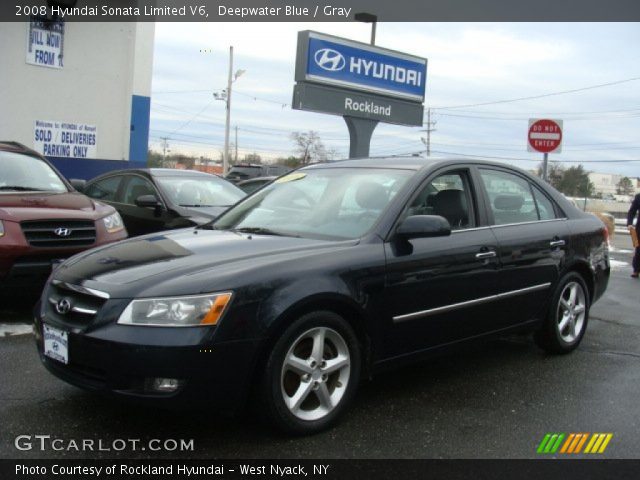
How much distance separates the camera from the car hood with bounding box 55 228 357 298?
10.4 ft

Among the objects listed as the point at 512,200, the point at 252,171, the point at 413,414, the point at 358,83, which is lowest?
the point at 413,414

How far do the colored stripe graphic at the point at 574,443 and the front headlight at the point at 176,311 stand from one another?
6.10 ft

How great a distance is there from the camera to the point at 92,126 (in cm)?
1370

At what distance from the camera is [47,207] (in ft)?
19.8

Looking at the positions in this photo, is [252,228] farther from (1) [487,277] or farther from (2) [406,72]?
(2) [406,72]

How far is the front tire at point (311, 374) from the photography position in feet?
10.6

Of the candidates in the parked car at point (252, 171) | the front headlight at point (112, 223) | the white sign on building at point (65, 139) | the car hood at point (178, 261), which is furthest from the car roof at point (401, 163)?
the parked car at point (252, 171)

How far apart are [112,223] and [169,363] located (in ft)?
12.5

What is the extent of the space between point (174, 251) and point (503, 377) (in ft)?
8.32

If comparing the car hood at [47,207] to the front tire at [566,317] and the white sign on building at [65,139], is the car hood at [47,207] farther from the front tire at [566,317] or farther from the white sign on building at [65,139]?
the white sign on building at [65,139]

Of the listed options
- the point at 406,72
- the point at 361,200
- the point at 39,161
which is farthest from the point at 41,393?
the point at 406,72

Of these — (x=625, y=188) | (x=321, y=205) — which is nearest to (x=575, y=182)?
(x=625, y=188)

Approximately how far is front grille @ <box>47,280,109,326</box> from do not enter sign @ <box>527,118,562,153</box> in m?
9.83

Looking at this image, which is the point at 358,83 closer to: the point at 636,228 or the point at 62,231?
the point at 636,228
